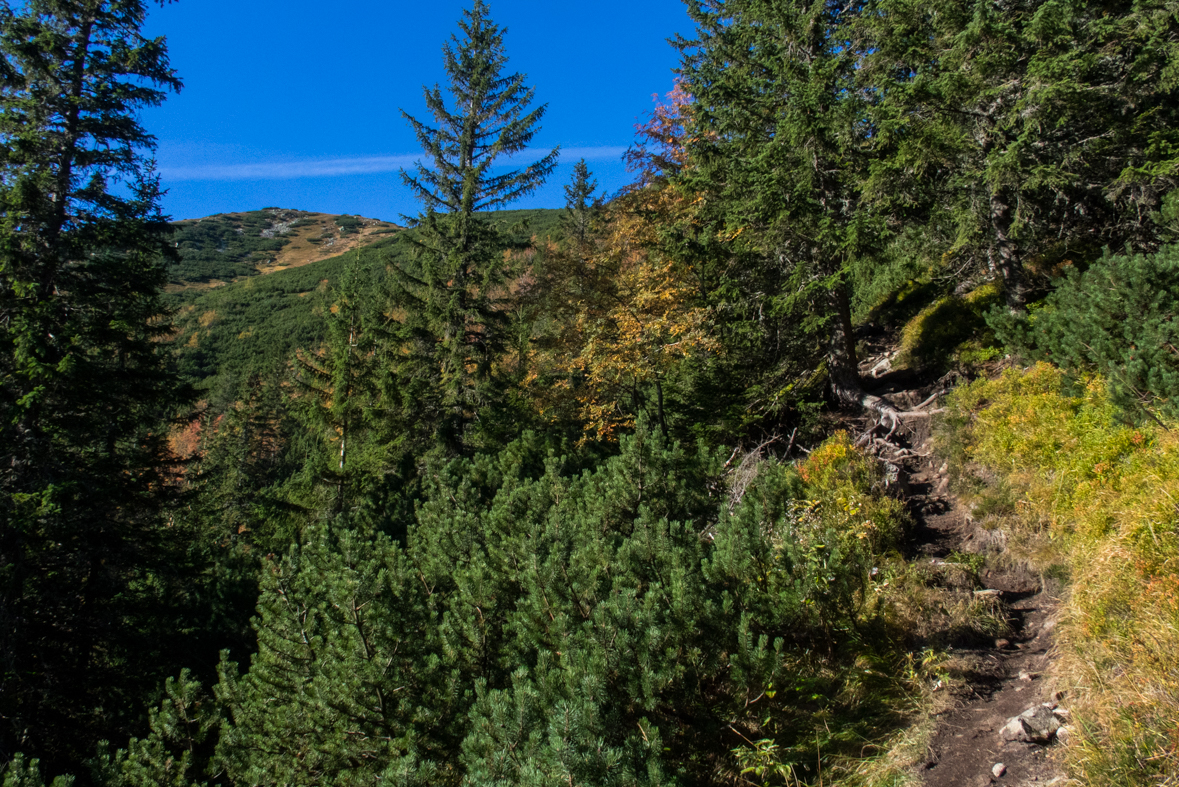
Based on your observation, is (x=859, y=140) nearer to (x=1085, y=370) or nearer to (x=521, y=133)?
(x=1085, y=370)

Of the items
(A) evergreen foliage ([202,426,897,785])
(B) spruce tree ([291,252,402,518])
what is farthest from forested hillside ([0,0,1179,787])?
(B) spruce tree ([291,252,402,518])

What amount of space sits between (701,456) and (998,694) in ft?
11.4

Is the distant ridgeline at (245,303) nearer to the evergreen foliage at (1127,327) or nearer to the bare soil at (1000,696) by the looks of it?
the evergreen foliage at (1127,327)

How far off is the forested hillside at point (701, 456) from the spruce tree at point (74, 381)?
0.22 ft

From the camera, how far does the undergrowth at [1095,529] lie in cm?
290

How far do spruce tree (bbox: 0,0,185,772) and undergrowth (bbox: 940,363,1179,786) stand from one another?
1000 cm

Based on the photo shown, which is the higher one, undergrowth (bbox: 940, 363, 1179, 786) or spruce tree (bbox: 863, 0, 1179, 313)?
spruce tree (bbox: 863, 0, 1179, 313)

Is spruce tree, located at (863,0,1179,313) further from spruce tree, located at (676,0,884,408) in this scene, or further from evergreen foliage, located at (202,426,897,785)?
evergreen foliage, located at (202,426,897,785)

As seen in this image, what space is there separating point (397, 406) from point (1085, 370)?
15494 mm

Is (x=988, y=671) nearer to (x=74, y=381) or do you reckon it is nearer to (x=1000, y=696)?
(x=1000, y=696)

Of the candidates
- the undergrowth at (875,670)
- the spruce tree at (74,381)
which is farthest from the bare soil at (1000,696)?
the spruce tree at (74,381)

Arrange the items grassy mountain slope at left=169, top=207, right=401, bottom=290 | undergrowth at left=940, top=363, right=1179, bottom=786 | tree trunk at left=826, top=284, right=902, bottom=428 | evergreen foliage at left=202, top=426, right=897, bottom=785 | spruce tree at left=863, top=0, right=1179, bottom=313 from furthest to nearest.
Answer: grassy mountain slope at left=169, top=207, right=401, bottom=290 → tree trunk at left=826, top=284, right=902, bottom=428 → spruce tree at left=863, top=0, right=1179, bottom=313 → evergreen foliage at left=202, top=426, right=897, bottom=785 → undergrowth at left=940, top=363, right=1179, bottom=786

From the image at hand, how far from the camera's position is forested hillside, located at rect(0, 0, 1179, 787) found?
150 inches

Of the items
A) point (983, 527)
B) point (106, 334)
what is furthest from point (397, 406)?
point (983, 527)
